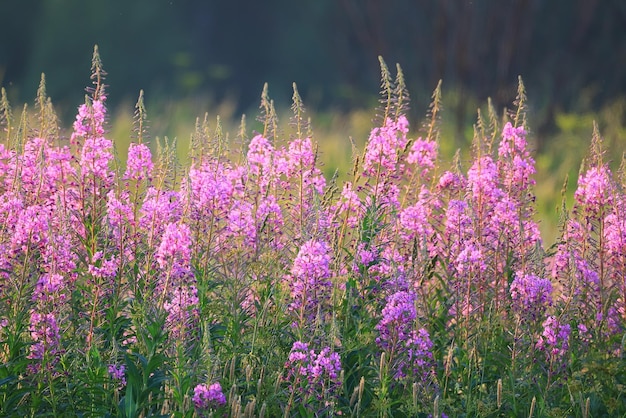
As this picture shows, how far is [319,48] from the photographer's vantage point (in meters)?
34.5

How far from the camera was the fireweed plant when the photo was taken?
407 centimetres

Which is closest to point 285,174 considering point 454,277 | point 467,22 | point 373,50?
point 454,277

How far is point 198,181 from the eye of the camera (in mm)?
4762

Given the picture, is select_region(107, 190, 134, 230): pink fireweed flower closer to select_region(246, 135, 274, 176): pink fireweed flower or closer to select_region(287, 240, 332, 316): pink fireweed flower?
select_region(246, 135, 274, 176): pink fireweed flower

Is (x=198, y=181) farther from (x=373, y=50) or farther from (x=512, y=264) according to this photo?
(x=373, y=50)

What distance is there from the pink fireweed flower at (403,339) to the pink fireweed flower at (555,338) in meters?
0.56

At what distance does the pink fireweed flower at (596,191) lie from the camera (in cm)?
A: 519

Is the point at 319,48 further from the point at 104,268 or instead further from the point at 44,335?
the point at 44,335

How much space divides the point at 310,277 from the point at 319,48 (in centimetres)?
3098

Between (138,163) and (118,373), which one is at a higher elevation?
(138,163)

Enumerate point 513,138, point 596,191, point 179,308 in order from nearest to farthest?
point 179,308
point 596,191
point 513,138

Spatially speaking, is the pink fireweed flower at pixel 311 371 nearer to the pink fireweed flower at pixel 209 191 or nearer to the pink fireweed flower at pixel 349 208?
the pink fireweed flower at pixel 209 191

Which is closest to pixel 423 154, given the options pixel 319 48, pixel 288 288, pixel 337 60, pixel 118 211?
pixel 288 288

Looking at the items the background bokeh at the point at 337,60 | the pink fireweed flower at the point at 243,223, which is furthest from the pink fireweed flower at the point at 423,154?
the background bokeh at the point at 337,60
